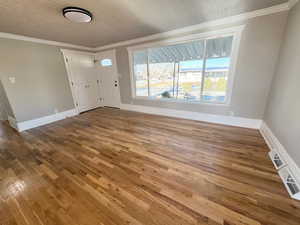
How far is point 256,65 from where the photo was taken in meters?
2.56

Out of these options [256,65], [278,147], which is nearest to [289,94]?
[278,147]

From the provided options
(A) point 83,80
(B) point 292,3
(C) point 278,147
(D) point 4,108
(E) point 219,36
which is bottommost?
(C) point 278,147

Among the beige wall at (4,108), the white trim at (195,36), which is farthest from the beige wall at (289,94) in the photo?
the beige wall at (4,108)

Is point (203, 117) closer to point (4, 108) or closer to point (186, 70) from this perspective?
point (186, 70)

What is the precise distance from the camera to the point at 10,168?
1914 millimetres

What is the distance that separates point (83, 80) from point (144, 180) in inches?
178

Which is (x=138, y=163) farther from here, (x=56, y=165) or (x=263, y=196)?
(x=263, y=196)

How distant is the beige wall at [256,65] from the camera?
232cm

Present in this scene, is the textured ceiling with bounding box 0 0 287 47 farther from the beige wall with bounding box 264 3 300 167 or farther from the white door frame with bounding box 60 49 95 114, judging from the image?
the white door frame with bounding box 60 49 95 114

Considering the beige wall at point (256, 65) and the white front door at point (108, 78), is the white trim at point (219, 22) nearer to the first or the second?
the beige wall at point (256, 65)

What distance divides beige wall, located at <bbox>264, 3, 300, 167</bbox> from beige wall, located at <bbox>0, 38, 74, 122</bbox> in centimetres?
556

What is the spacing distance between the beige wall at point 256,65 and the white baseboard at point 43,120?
475 centimetres

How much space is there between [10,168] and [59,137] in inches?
38.2

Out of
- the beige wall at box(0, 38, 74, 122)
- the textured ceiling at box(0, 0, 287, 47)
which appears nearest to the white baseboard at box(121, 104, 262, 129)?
the textured ceiling at box(0, 0, 287, 47)
